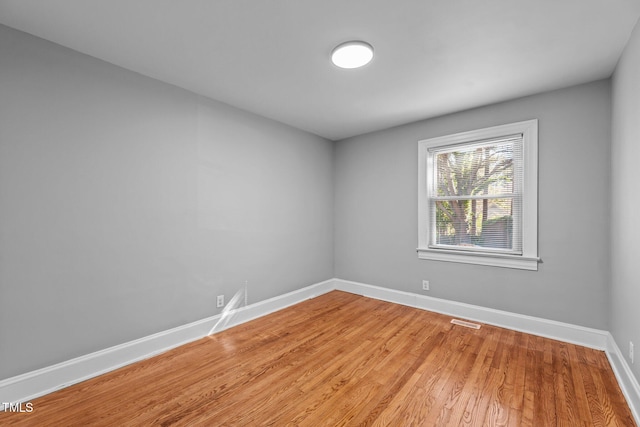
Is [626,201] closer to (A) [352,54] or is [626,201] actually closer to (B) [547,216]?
(B) [547,216]

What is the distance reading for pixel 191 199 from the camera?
9.45 feet

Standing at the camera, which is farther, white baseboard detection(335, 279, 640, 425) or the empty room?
white baseboard detection(335, 279, 640, 425)

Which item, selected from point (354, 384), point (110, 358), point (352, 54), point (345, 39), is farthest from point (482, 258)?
point (110, 358)

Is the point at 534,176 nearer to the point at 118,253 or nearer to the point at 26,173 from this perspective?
the point at 118,253

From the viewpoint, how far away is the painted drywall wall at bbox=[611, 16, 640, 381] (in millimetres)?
1836

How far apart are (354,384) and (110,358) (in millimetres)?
2008

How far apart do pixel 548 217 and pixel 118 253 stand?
4.16 metres

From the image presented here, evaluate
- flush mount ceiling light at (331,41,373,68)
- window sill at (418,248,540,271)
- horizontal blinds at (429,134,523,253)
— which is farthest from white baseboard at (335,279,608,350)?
flush mount ceiling light at (331,41,373,68)

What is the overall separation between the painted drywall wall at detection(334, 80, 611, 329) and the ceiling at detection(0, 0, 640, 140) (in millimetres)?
292

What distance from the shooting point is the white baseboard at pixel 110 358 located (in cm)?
190

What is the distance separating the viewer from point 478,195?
335cm

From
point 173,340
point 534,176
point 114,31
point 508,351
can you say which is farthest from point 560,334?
point 114,31

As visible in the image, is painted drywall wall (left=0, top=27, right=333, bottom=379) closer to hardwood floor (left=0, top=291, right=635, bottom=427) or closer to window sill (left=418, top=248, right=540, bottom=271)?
hardwood floor (left=0, top=291, right=635, bottom=427)

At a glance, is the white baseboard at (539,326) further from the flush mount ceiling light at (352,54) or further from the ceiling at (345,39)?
the flush mount ceiling light at (352,54)
